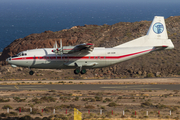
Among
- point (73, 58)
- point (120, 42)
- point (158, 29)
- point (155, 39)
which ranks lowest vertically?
point (73, 58)

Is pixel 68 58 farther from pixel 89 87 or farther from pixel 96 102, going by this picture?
pixel 96 102

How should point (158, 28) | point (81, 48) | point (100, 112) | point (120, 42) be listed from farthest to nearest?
point (120, 42)
point (158, 28)
point (81, 48)
point (100, 112)

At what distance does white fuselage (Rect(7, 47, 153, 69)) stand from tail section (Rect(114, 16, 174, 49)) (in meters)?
3.60

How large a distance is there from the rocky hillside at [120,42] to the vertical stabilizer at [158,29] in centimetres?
1341

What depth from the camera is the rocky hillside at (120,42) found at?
217 ft

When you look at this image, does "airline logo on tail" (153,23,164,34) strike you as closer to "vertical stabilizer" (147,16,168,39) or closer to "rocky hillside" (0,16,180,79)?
"vertical stabilizer" (147,16,168,39)

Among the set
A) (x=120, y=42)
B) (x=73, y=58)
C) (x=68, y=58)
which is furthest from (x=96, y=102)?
(x=120, y=42)

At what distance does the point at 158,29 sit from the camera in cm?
5222

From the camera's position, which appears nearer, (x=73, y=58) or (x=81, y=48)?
(x=81, y=48)

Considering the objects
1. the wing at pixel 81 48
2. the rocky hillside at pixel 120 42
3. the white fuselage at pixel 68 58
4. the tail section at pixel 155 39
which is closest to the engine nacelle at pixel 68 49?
the wing at pixel 81 48

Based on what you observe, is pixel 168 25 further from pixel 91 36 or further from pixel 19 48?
pixel 19 48

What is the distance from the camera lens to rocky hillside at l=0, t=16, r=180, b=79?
6600cm

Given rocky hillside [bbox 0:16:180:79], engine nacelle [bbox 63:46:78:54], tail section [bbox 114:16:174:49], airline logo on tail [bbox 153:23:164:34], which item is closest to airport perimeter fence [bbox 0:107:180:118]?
engine nacelle [bbox 63:46:78:54]

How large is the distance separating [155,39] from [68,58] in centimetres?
1624
